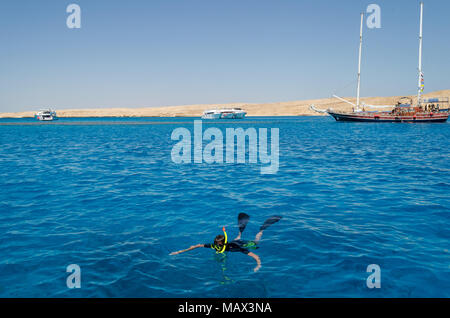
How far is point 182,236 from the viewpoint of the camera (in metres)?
10.6

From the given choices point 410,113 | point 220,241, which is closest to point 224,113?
point 410,113

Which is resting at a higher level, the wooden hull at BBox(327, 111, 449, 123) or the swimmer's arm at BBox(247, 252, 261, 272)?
the wooden hull at BBox(327, 111, 449, 123)

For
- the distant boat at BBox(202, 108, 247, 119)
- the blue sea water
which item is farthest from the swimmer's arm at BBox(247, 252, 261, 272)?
the distant boat at BBox(202, 108, 247, 119)

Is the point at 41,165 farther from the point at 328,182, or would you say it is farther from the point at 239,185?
the point at 328,182

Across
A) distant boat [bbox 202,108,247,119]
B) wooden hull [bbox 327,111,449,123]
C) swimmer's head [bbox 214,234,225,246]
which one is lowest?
swimmer's head [bbox 214,234,225,246]

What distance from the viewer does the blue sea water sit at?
7539 millimetres

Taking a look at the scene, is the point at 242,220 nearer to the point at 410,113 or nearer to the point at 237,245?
the point at 237,245

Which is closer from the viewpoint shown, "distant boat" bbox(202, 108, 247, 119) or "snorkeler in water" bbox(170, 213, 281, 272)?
"snorkeler in water" bbox(170, 213, 281, 272)

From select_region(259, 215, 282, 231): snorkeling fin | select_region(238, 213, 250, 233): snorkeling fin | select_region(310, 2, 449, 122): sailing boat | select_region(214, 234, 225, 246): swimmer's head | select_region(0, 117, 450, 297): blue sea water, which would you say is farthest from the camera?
select_region(310, 2, 449, 122): sailing boat

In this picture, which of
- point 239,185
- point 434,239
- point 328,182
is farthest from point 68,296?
point 328,182

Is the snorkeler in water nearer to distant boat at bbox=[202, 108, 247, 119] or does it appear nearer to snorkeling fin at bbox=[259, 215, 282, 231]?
snorkeling fin at bbox=[259, 215, 282, 231]

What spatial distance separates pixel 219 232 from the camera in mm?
10977

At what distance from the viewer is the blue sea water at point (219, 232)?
754 cm

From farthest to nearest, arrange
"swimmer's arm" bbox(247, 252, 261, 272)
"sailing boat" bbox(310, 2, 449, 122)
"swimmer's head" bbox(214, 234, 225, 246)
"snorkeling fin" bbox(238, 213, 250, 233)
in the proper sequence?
"sailing boat" bbox(310, 2, 449, 122) < "snorkeling fin" bbox(238, 213, 250, 233) < "swimmer's head" bbox(214, 234, 225, 246) < "swimmer's arm" bbox(247, 252, 261, 272)
